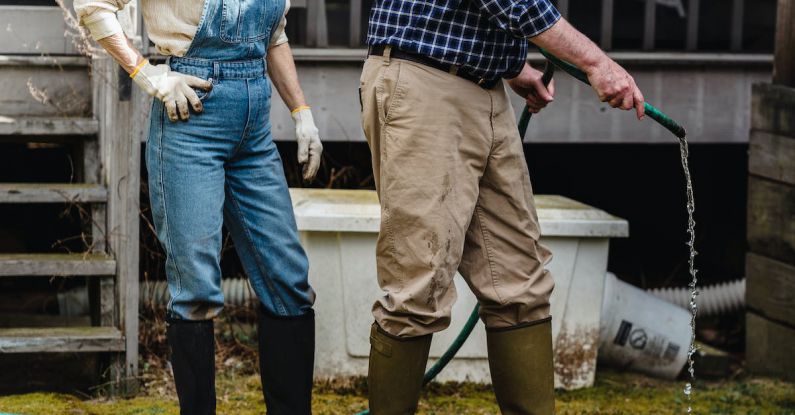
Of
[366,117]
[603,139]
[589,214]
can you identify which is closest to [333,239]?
[589,214]

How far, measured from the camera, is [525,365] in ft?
Result: 9.57

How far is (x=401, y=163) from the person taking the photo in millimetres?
2721

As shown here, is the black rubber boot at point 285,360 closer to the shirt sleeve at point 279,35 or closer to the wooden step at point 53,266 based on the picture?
the shirt sleeve at point 279,35

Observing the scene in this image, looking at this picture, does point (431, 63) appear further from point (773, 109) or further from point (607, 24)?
point (607, 24)

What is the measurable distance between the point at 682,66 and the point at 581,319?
5.46ft

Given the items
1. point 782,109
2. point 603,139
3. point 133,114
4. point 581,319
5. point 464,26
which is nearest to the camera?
point 464,26

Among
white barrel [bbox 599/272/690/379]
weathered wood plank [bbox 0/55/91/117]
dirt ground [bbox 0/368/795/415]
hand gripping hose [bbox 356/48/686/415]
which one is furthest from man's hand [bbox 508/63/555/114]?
weathered wood plank [bbox 0/55/91/117]

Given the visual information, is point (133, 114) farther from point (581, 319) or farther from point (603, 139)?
point (603, 139)

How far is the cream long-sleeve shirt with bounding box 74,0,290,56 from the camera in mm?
2680

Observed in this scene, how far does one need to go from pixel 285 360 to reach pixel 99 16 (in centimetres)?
104

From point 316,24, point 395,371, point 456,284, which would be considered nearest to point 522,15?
point 395,371

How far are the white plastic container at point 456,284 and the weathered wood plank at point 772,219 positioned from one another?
789 millimetres

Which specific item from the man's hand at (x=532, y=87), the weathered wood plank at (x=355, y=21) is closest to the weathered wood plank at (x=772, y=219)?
the man's hand at (x=532, y=87)

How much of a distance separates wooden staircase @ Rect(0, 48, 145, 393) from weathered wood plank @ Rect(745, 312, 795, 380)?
2.53m
